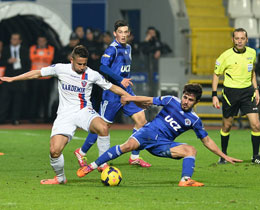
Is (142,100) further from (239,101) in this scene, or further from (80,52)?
(239,101)

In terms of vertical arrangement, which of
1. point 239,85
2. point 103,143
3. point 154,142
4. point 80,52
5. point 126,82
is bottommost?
point 103,143

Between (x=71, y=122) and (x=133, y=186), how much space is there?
1.15 metres

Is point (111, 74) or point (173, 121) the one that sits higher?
point (111, 74)

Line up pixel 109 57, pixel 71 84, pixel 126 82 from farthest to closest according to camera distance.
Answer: pixel 109 57, pixel 126 82, pixel 71 84

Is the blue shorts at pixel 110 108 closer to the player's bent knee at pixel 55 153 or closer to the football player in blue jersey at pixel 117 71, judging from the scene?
the football player in blue jersey at pixel 117 71

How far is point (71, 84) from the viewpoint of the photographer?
35.8 ft

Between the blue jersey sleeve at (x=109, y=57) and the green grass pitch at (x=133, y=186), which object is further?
the blue jersey sleeve at (x=109, y=57)

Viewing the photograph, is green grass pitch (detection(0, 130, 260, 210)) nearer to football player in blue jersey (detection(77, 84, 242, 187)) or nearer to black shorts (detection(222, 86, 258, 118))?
football player in blue jersey (detection(77, 84, 242, 187))

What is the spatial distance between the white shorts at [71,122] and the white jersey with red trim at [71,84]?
0.08 meters

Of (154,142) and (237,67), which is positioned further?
(237,67)

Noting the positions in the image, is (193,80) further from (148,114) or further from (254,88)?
(254,88)

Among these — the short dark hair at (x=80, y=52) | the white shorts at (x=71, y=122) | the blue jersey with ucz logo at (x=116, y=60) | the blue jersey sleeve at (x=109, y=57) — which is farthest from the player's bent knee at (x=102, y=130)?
the blue jersey sleeve at (x=109, y=57)

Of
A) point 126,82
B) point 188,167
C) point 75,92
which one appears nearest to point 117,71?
point 126,82

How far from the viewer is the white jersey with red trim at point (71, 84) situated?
10.9 m
